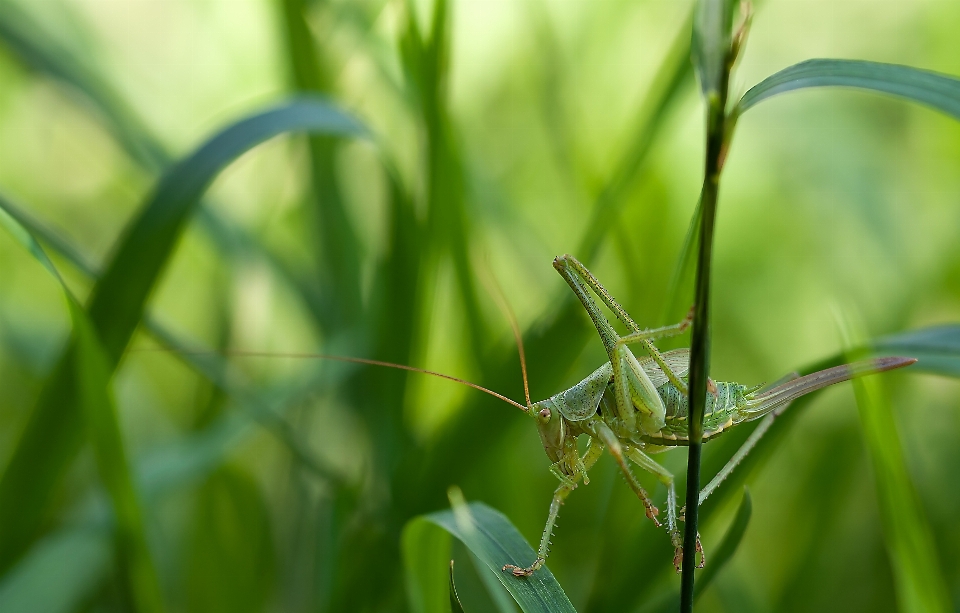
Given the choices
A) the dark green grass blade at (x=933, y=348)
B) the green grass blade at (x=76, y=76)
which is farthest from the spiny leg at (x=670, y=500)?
the green grass blade at (x=76, y=76)

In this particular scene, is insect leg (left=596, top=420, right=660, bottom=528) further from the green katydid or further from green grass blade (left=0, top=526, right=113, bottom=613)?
green grass blade (left=0, top=526, right=113, bottom=613)

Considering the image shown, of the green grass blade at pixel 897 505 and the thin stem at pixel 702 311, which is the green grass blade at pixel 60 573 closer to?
the thin stem at pixel 702 311

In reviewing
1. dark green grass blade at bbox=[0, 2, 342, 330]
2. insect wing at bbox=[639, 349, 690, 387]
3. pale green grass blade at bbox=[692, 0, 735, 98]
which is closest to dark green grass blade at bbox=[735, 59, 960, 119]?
pale green grass blade at bbox=[692, 0, 735, 98]

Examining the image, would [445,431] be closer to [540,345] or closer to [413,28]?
[540,345]

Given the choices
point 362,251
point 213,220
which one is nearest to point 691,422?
point 362,251

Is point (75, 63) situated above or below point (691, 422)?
above
